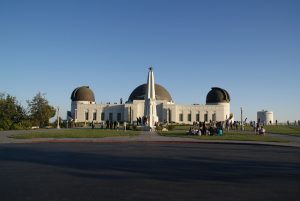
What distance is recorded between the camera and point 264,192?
7.65 metres

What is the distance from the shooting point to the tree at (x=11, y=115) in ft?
158

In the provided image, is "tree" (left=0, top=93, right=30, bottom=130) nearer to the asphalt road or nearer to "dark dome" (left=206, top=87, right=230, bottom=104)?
the asphalt road

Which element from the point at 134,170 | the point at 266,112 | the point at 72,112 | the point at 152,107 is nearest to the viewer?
the point at 134,170

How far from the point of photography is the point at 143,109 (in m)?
89.6

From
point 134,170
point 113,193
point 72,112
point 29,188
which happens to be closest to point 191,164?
point 134,170

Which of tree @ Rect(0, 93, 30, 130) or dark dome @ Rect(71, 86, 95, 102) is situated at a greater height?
dark dome @ Rect(71, 86, 95, 102)

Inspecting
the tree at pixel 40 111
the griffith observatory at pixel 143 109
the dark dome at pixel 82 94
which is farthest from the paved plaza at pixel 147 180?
the dark dome at pixel 82 94

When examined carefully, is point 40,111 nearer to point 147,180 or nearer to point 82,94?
point 82,94

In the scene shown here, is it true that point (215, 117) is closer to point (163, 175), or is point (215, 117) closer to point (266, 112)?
point (266, 112)

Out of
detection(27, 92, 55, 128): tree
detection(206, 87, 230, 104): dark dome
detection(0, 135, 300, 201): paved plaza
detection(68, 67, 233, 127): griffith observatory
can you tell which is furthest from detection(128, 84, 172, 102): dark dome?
detection(0, 135, 300, 201): paved plaza

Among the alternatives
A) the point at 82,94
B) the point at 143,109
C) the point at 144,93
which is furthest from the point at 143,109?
the point at 82,94

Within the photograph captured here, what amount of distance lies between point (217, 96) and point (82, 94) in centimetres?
4263

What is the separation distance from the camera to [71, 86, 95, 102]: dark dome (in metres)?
97.6

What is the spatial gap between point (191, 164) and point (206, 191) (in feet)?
15.2
